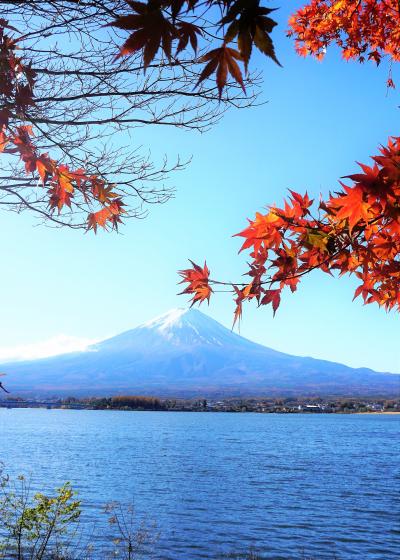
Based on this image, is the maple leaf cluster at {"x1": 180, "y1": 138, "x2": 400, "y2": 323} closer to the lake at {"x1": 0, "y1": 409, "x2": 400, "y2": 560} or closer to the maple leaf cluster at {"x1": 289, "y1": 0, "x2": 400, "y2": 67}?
the maple leaf cluster at {"x1": 289, "y1": 0, "x2": 400, "y2": 67}

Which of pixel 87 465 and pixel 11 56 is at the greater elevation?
pixel 11 56

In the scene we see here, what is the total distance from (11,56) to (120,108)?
44.8 inches

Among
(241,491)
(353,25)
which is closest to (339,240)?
(353,25)

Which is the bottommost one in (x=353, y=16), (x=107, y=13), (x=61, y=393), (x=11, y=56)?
(x=61, y=393)

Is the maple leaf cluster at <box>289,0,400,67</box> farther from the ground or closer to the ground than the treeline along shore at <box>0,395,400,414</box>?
farther from the ground

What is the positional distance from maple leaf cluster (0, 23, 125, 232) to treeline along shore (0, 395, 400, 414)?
149m

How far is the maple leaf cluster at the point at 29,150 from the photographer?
3.30 metres

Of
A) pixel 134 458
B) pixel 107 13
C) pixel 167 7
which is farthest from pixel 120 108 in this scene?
pixel 134 458

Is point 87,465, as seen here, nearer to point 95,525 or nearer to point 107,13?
point 95,525

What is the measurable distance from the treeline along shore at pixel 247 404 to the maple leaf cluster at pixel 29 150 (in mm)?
148948

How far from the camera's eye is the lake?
19.2 meters

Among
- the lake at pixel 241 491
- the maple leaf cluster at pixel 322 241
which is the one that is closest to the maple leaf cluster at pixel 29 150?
the maple leaf cluster at pixel 322 241

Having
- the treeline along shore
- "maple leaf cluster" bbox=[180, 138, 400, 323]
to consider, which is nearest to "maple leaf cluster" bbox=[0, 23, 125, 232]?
"maple leaf cluster" bbox=[180, 138, 400, 323]

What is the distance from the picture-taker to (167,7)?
65.0 inches
